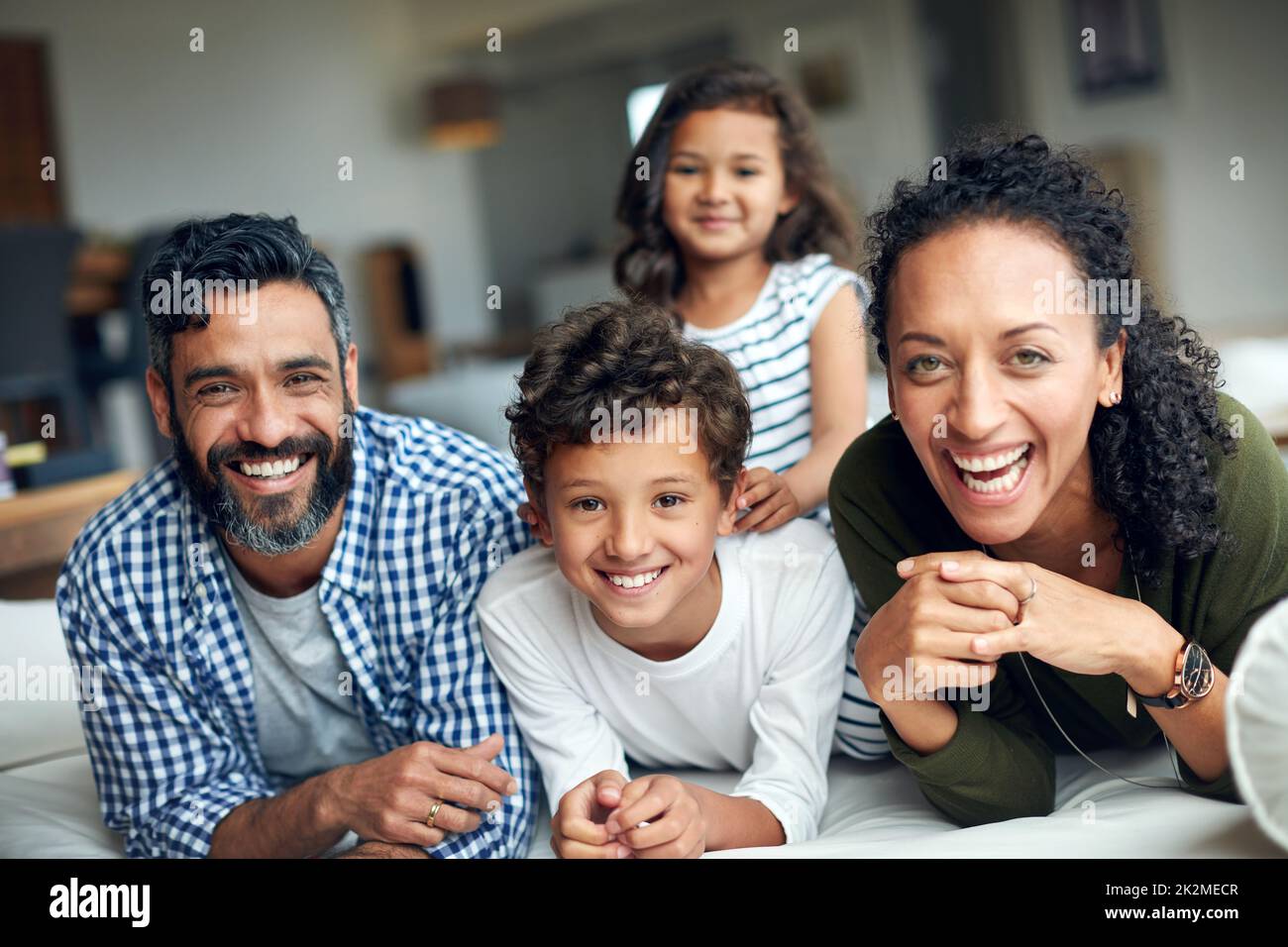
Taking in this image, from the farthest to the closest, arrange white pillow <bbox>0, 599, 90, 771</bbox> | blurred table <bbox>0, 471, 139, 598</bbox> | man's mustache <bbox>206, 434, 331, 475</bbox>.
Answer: blurred table <bbox>0, 471, 139, 598</bbox> < white pillow <bbox>0, 599, 90, 771</bbox> < man's mustache <bbox>206, 434, 331, 475</bbox>

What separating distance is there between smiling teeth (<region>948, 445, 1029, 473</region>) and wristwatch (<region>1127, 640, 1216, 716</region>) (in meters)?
0.22

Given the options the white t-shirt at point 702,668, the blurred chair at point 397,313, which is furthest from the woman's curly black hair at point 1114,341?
the blurred chair at point 397,313

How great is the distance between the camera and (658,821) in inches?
46.5

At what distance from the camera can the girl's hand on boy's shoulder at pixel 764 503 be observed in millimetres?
1484

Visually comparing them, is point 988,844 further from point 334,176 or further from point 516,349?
point 334,176

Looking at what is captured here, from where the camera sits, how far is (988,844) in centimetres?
110

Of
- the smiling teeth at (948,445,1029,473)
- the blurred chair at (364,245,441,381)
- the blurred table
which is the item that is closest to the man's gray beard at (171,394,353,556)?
the smiling teeth at (948,445,1029,473)

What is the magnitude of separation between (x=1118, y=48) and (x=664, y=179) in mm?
4861

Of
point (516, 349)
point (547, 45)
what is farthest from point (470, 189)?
point (516, 349)

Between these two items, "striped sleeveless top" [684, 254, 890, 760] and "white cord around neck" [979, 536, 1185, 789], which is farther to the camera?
"striped sleeveless top" [684, 254, 890, 760]

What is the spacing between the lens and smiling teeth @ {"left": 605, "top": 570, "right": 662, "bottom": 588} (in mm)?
1297

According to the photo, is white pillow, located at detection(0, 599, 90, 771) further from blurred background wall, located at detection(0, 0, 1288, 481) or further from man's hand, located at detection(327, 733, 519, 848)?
blurred background wall, located at detection(0, 0, 1288, 481)

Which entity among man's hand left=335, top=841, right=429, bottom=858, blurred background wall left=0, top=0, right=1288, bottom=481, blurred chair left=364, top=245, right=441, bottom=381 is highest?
blurred background wall left=0, top=0, right=1288, bottom=481

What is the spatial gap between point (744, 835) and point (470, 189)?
7232 millimetres
